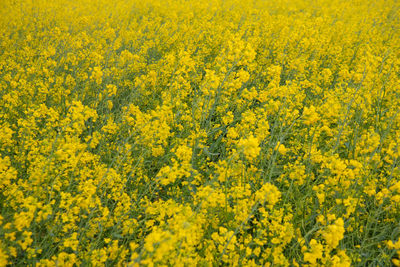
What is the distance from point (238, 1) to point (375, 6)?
5403 millimetres

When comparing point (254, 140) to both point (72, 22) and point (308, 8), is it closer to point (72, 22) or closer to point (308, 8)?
point (72, 22)

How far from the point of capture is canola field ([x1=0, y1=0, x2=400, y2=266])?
6.73 feet

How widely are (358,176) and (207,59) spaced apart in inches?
137

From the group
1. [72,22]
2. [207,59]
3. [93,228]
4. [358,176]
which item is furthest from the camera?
[72,22]

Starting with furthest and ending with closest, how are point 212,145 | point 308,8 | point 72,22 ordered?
point 308,8 → point 72,22 → point 212,145

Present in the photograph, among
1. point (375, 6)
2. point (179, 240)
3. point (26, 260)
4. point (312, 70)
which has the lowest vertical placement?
point (26, 260)

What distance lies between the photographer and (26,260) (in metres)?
2.04

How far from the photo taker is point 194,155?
114 inches

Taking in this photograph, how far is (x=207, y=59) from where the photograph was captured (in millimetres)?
5258

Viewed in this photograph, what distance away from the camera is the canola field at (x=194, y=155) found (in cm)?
205

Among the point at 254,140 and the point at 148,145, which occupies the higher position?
the point at 254,140

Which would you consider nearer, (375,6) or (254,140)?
(254,140)

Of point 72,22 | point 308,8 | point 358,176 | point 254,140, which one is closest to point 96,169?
point 254,140

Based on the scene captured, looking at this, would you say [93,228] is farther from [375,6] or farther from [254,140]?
[375,6]
